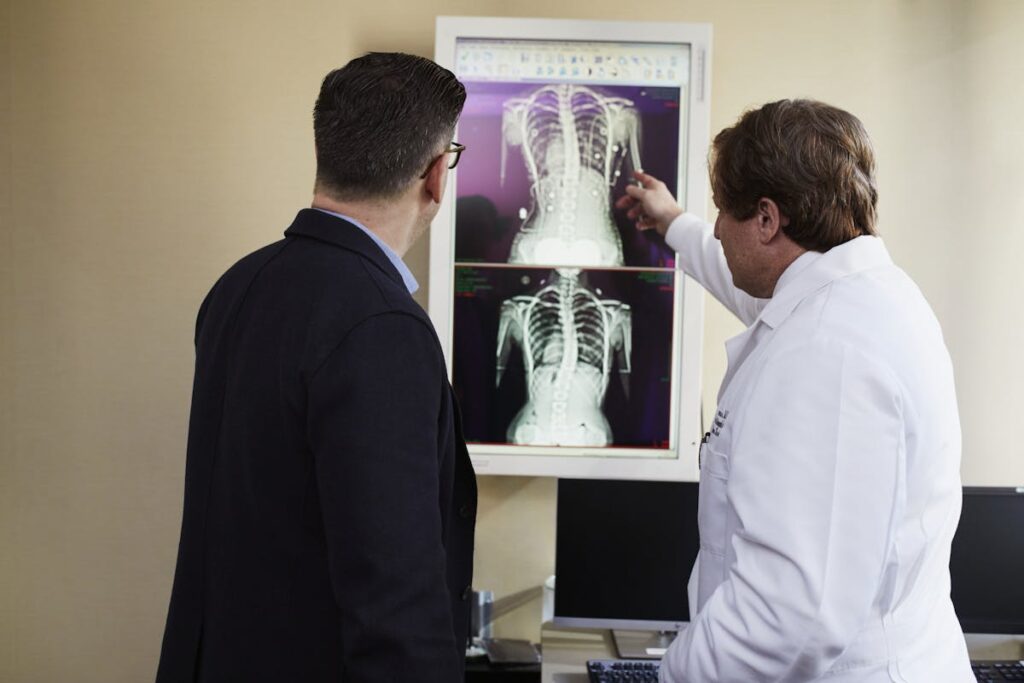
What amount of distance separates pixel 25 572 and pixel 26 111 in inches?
35.6

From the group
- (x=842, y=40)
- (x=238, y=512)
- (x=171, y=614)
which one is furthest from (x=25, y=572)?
(x=842, y=40)

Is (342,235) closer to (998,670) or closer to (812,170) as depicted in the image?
(812,170)

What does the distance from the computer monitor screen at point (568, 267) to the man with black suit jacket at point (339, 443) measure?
2.45 feet

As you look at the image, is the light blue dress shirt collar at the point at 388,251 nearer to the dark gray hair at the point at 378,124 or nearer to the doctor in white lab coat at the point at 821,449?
the dark gray hair at the point at 378,124

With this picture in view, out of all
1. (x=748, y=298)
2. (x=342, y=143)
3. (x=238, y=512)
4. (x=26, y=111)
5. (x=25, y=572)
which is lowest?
(x=25, y=572)

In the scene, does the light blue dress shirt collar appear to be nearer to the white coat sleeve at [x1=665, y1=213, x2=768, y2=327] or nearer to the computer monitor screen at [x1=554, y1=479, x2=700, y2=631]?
the white coat sleeve at [x1=665, y1=213, x2=768, y2=327]

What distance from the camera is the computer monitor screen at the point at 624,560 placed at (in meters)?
1.67

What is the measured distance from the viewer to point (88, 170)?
183cm

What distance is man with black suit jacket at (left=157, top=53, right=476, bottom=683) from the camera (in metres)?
0.81

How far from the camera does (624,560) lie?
1666mm

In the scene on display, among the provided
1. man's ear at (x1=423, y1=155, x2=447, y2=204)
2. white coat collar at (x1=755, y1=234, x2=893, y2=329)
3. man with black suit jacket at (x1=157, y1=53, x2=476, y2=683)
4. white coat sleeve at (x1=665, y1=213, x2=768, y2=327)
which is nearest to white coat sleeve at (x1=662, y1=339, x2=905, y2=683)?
white coat collar at (x1=755, y1=234, x2=893, y2=329)

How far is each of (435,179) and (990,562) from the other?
1.29m

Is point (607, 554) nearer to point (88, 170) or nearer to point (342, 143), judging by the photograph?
point (342, 143)

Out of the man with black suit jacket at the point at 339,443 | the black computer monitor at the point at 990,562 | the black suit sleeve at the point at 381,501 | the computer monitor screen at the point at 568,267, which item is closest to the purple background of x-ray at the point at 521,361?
the computer monitor screen at the point at 568,267
